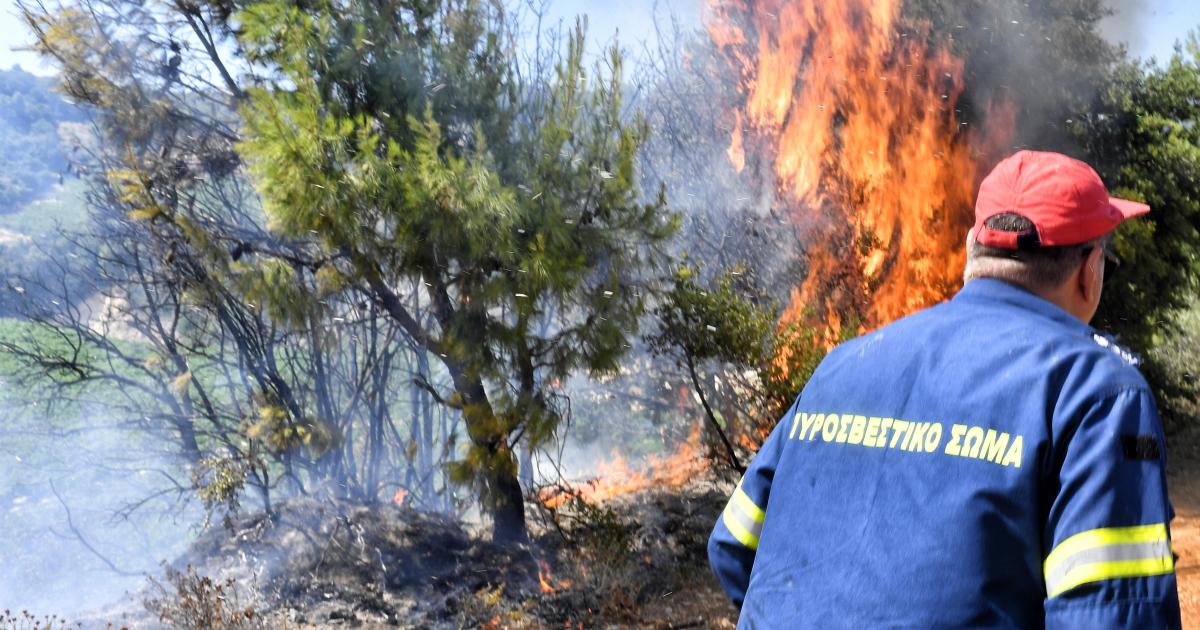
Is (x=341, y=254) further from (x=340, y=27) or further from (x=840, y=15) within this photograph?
(x=840, y=15)

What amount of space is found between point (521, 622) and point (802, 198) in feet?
22.7

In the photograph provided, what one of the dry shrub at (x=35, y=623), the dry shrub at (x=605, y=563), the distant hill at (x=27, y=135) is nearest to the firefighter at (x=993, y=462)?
the dry shrub at (x=605, y=563)

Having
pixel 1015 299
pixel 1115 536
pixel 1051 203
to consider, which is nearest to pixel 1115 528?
pixel 1115 536

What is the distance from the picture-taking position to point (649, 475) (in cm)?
1138

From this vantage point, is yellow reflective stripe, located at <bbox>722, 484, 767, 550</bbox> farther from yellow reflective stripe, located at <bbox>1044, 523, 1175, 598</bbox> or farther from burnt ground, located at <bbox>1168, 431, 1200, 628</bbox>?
burnt ground, located at <bbox>1168, 431, 1200, 628</bbox>

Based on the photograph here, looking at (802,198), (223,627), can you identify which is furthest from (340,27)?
(802,198)

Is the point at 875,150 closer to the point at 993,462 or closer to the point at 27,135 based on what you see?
Result: the point at 993,462

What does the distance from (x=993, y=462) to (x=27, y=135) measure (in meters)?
22.8

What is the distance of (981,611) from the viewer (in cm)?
154

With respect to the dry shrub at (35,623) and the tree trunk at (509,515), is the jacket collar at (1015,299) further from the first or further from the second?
the tree trunk at (509,515)

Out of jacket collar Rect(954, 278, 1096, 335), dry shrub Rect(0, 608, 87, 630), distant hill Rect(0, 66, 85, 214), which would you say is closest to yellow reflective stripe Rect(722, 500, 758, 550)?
jacket collar Rect(954, 278, 1096, 335)

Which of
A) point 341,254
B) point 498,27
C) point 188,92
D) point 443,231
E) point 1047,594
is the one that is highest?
point 188,92

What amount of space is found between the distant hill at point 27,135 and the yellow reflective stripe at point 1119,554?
14935 millimetres

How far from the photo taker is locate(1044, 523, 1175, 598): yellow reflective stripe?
1.42m
